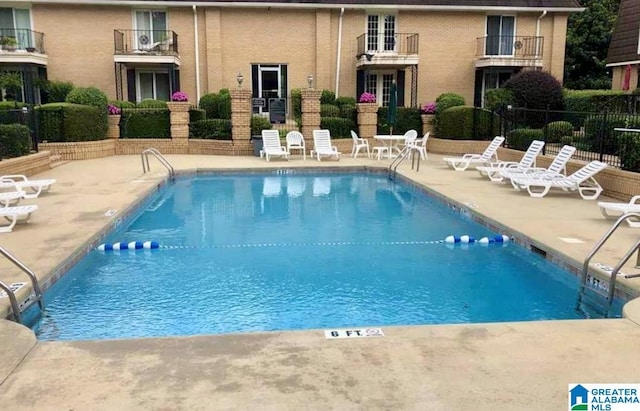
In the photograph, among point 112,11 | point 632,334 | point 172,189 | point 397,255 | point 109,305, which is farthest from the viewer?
point 112,11

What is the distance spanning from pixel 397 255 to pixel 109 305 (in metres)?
3.77

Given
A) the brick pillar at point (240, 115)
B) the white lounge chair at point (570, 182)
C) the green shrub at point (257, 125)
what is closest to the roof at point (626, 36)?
the white lounge chair at point (570, 182)

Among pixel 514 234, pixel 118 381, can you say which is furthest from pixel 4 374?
pixel 514 234

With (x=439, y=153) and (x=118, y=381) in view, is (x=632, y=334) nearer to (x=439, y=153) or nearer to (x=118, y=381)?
(x=118, y=381)

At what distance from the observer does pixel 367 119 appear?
785 inches

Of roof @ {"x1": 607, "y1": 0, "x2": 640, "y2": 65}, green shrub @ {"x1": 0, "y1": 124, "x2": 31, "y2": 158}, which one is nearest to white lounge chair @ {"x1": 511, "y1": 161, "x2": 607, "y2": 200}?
green shrub @ {"x1": 0, "y1": 124, "x2": 31, "y2": 158}

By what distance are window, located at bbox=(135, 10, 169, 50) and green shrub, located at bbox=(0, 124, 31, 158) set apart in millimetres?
10333

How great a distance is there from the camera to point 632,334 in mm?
4367

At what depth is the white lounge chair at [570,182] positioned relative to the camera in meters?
10.7

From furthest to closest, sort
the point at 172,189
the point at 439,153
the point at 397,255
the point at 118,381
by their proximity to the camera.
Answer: the point at 439,153 → the point at 172,189 → the point at 397,255 → the point at 118,381

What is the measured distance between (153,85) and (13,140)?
11.2 meters

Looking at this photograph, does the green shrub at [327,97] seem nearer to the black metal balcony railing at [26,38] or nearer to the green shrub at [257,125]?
the green shrub at [257,125]

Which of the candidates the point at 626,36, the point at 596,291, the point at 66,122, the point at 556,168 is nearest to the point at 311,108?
the point at 66,122

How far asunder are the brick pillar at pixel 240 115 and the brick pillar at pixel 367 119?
3845mm
